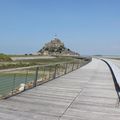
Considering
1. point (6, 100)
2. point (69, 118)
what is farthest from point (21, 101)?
point (69, 118)

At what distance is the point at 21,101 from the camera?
11633mm

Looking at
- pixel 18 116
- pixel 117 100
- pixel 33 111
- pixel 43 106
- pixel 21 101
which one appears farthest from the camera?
pixel 117 100

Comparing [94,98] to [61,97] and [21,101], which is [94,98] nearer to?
[61,97]

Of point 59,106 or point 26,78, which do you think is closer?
point 59,106

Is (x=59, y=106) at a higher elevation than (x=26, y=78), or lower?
lower

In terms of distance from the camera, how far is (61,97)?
516 inches

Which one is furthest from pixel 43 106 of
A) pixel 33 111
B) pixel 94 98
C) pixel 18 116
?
pixel 94 98

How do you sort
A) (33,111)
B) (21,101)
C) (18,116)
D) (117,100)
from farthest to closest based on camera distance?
1. (117,100)
2. (21,101)
3. (33,111)
4. (18,116)

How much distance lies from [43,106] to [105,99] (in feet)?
9.58

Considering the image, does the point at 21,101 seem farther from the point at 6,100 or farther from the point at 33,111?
the point at 33,111

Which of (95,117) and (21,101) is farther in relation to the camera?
(21,101)

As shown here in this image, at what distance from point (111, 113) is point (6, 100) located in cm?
357

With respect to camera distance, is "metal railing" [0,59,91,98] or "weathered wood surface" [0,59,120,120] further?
"metal railing" [0,59,91,98]

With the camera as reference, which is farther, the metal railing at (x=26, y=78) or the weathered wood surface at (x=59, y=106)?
the metal railing at (x=26, y=78)
